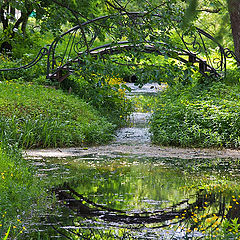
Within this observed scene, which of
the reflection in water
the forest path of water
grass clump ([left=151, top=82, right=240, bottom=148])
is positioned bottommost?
the reflection in water

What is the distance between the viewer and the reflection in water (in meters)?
4.24

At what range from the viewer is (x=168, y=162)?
303 inches

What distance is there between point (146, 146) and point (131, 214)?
481 cm

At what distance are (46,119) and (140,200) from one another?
450 cm

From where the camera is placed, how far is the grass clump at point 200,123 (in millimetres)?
9109

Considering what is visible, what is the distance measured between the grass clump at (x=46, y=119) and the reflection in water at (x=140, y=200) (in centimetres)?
135

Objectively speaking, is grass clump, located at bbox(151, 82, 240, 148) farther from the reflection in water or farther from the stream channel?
the reflection in water

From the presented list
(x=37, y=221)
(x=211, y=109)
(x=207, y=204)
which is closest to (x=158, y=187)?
(x=207, y=204)

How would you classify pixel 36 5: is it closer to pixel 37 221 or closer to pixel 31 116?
pixel 31 116

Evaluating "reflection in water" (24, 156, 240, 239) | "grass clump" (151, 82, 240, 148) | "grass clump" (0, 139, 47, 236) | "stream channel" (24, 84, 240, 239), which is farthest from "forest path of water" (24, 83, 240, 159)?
"grass clump" (0, 139, 47, 236)

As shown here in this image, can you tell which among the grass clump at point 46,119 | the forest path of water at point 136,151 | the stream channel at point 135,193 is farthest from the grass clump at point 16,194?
the grass clump at point 46,119

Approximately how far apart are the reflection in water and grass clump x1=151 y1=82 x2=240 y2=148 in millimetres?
1646

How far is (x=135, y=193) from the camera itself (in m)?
5.56

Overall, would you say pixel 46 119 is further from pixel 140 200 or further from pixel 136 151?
pixel 140 200
